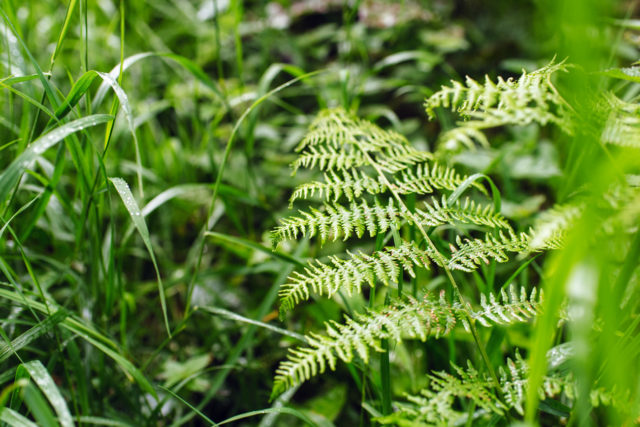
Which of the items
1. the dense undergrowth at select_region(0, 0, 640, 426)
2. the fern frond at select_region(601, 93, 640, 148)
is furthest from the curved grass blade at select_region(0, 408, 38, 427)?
the fern frond at select_region(601, 93, 640, 148)

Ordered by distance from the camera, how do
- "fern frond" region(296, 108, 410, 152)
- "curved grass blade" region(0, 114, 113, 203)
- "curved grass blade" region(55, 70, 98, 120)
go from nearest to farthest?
1. "curved grass blade" region(0, 114, 113, 203)
2. "curved grass blade" region(55, 70, 98, 120)
3. "fern frond" region(296, 108, 410, 152)

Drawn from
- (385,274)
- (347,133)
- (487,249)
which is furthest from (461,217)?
(347,133)

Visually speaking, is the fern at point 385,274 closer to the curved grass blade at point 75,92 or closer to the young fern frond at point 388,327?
the young fern frond at point 388,327

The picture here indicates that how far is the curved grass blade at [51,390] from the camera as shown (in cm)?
55

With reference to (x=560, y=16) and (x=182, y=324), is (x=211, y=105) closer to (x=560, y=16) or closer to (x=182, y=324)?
(x=182, y=324)

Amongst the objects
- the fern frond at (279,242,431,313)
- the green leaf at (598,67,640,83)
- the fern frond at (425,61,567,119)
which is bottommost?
the fern frond at (279,242,431,313)

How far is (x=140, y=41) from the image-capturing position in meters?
1.94

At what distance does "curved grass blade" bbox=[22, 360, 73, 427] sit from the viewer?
1.79 ft

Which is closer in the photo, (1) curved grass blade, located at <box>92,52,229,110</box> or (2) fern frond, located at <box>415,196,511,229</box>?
(2) fern frond, located at <box>415,196,511,229</box>

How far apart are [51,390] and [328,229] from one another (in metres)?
0.48

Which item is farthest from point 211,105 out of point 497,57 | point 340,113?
point 497,57

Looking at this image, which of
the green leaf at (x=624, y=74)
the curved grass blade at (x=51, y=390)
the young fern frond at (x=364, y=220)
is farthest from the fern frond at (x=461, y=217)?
the curved grass blade at (x=51, y=390)

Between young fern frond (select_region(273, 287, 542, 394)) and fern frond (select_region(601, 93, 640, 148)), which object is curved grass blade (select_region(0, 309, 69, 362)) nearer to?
young fern frond (select_region(273, 287, 542, 394))

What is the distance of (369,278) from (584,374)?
0.28 meters
